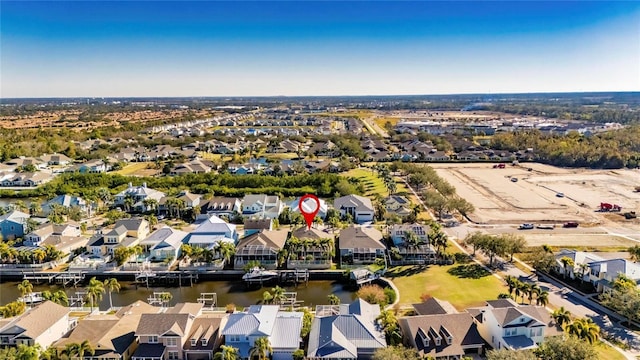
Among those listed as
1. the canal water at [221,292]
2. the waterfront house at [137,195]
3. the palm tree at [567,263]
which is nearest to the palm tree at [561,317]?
the palm tree at [567,263]

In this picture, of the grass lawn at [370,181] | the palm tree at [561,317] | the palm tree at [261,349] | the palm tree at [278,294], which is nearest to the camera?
the palm tree at [261,349]

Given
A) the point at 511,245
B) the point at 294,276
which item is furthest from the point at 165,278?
the point at 511,245

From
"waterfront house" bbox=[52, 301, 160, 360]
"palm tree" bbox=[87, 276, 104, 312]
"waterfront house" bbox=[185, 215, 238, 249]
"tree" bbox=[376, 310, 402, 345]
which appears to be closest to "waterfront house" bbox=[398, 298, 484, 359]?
"tree" bbox=[376, 310, 402, 345]

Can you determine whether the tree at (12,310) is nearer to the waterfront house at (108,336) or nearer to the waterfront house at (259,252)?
the waterfront house at (108,336)

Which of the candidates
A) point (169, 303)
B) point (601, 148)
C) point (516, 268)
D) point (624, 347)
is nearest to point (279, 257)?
point (169, 303)

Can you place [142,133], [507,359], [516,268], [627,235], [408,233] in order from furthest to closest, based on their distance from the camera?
[142,133]
[627,235]
[408,233]
[516,268]
[507,359]

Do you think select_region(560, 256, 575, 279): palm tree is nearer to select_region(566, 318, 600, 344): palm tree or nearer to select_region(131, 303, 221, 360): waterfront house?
select_region(566, 318, 600, 344): palm tree

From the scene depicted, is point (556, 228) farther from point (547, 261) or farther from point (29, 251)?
point (29, 251)
